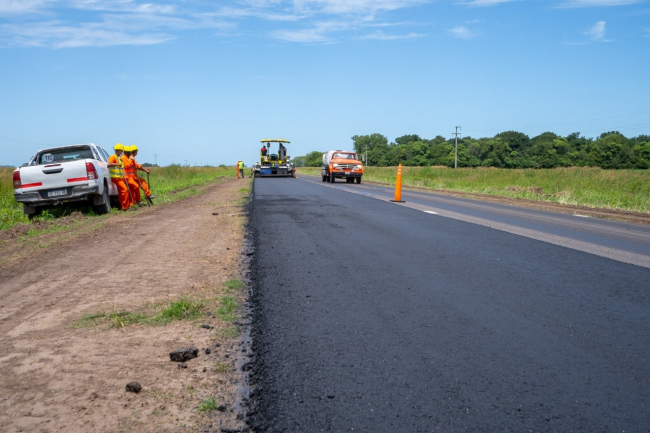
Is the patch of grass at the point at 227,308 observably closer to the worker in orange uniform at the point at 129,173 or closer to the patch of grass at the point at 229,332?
the patch of grass at the point at 229,332

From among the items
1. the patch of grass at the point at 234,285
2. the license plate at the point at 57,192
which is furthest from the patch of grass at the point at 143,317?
the license plate at the point at 57,192

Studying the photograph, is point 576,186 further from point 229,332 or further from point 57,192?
point 229,332

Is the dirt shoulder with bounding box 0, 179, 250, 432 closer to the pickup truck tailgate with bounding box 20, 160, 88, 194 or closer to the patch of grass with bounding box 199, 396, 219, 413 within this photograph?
the patch of grass with bounding box 199, 396, 219, 413

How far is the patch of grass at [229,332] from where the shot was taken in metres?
4.19

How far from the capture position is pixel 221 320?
4566 millimetres

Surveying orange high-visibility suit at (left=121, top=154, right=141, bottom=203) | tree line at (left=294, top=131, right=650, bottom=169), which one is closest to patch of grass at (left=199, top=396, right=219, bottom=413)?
orange high-visibility suit at (left=121, top=154, right=141, bottom=203)

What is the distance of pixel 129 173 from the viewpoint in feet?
51.4

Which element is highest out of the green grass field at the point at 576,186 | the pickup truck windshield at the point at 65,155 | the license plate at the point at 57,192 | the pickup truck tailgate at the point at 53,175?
the pickup truck windshield at the point at 65,155

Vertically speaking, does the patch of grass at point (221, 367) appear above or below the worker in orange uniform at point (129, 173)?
below

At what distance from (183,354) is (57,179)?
11275mm

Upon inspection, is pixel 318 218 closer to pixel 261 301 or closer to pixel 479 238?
pixel 479 238

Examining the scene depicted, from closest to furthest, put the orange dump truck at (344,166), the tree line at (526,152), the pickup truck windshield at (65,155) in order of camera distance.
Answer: the pickup truck windshield at (65,155) < the orange dump truck at (344,166) < the tree line at (526,152)

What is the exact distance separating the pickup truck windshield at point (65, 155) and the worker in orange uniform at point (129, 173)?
1.13 meters

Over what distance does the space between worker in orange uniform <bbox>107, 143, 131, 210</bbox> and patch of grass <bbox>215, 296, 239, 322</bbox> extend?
437 inches
